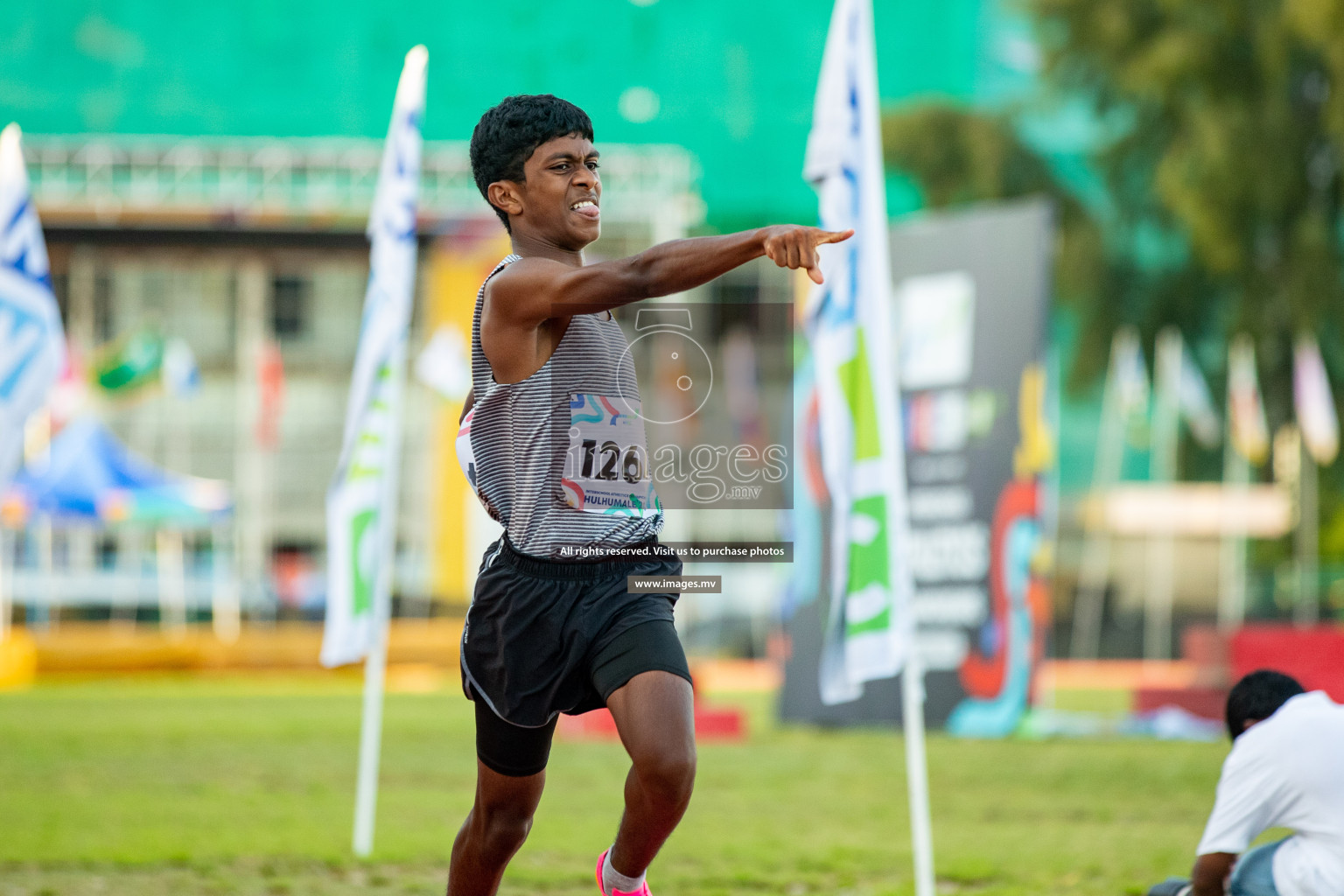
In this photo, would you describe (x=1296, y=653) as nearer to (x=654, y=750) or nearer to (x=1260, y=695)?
(x=1260, y=695)

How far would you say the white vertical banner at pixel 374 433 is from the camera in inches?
296

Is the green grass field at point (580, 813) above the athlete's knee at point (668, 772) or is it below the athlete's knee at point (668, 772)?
below

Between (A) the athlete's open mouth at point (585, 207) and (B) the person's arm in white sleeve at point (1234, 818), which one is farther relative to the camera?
(B) the person's arm in white sleeve at point (1234, 818)

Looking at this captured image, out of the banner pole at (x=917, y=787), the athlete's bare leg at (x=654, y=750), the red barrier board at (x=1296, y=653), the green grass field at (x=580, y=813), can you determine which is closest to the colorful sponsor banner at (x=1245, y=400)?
the red barrier board at (x=1296, y=653)

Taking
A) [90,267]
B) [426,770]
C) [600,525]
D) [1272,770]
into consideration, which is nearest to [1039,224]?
[426,770]

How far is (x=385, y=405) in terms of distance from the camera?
7.73 meters

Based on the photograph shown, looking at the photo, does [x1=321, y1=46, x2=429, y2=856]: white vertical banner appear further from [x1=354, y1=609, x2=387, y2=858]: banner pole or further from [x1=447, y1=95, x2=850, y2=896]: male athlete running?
[x1=447, y1=95, x2=850, y2=896]: male athlete running

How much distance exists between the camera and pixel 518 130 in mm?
3682

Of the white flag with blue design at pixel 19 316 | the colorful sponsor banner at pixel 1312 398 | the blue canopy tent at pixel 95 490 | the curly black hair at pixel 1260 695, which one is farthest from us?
the blue canopy tent at pixel 95 490

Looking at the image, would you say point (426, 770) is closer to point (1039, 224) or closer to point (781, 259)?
point (1039, 224)

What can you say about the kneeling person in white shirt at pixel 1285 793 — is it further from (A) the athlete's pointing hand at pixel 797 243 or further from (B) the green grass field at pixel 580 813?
(A) the athlete's pointing hand at pixel 797 243

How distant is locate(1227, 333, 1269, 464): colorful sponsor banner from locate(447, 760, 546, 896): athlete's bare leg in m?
21.4

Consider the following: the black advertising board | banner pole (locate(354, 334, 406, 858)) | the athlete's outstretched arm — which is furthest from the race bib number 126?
the black advertising board

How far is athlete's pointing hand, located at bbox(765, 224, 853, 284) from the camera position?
313cm
